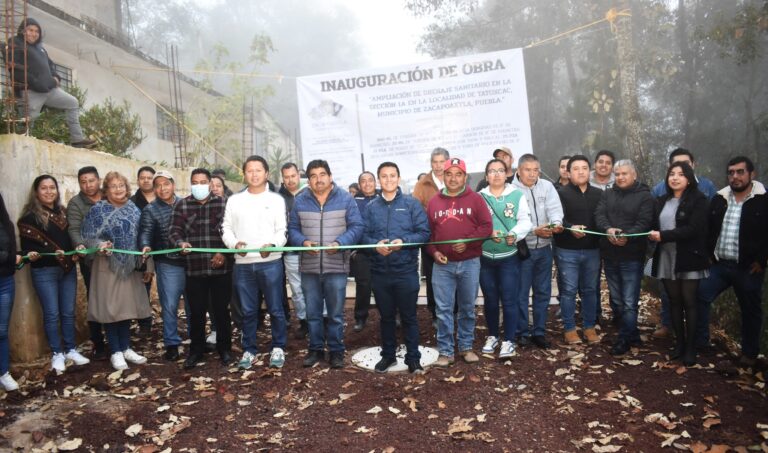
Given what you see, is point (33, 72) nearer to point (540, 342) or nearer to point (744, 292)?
point (540, 342)

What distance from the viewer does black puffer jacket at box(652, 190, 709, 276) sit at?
5.09m

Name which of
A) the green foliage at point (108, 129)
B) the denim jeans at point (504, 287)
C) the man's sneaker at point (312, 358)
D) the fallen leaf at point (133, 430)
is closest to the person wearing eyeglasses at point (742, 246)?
the denim jeans at point (504, 287)

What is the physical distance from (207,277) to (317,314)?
122 centimetres

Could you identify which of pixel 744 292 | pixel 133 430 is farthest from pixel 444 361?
pixel 744 292

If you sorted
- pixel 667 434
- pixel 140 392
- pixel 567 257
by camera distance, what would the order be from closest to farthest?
pixel 667 434 → pixel 140 392 → pixel 567 257

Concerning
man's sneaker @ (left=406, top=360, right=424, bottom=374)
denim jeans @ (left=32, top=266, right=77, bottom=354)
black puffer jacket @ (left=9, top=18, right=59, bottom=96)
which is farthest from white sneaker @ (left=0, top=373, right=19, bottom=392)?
man's sneaker @ (left=406, top=360, right=424, bottom=374)

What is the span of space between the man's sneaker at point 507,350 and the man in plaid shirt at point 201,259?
2909 mm

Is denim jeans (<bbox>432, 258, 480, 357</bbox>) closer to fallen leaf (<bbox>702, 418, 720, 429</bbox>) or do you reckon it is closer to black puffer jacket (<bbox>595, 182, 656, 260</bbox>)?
black puffer jacket (<bbox>595, 182, 656, 260</bbox>)

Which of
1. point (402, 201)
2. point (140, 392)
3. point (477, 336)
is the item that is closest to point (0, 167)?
point (140, 392)

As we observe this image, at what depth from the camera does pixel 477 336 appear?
6.46 m

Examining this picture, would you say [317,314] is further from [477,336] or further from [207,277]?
[477,336]

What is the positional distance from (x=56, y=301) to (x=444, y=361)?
4068mm

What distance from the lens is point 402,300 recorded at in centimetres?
517

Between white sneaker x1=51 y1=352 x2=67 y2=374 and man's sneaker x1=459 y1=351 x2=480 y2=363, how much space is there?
416 cm
